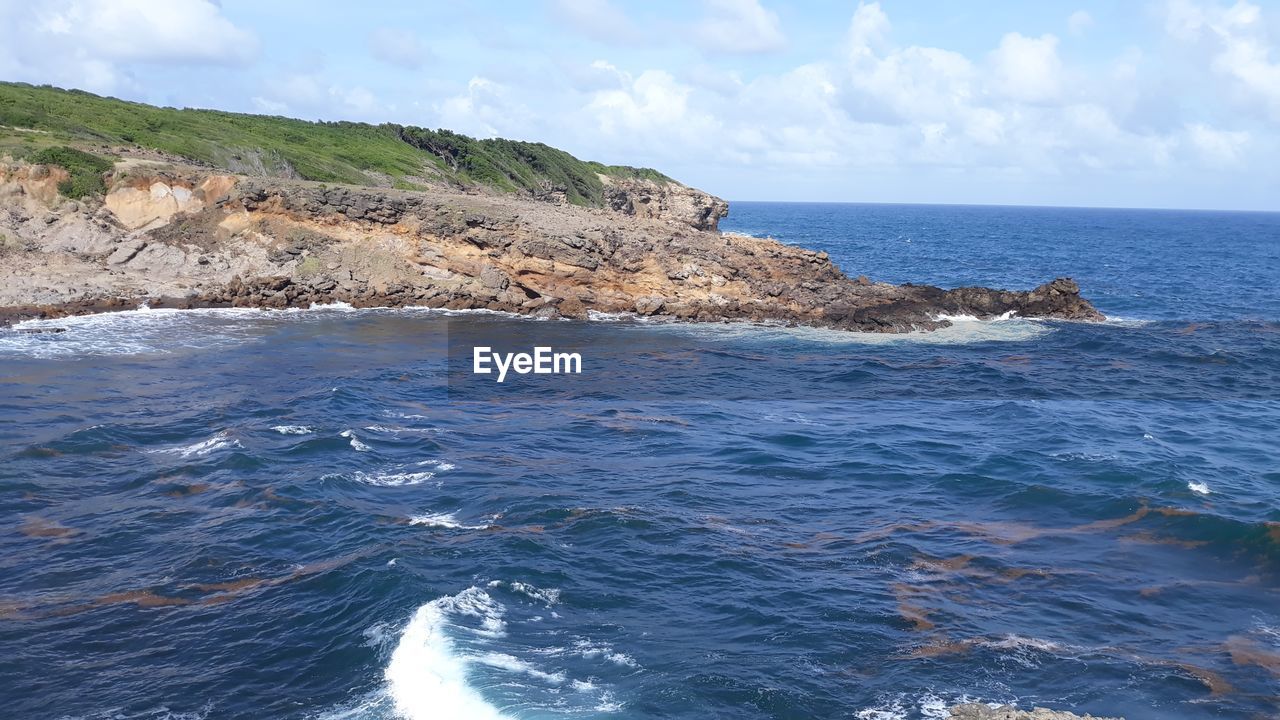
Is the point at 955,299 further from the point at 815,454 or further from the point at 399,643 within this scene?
the point at 399,643

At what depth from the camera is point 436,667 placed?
15.9m

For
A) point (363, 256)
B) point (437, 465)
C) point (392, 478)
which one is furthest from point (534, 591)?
point (363, 256)

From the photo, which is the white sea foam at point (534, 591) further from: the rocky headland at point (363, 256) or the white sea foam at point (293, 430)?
the rocky headland at point (363, 256)

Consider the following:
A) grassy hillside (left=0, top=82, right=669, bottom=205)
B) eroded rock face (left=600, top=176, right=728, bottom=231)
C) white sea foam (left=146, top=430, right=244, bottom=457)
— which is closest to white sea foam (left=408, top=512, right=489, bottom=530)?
white sea foam (left=146, top=430, right=244, bottom=457)

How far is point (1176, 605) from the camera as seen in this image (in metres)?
19.2

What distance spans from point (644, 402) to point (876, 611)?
696 inches

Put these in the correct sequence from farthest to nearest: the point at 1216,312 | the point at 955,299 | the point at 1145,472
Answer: the point at 1216,312
the point at 955,299
the point at 1145,472

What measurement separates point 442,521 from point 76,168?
41878 millimetres

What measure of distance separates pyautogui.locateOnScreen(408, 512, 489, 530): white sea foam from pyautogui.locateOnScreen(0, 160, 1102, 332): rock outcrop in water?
94.9 feet

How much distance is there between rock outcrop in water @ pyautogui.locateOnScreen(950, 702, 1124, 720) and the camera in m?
13.8

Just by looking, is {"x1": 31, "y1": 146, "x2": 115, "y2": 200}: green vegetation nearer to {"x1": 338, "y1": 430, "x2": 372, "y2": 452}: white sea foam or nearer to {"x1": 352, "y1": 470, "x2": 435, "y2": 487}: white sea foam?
{"x1": 338, "y1": 430, "x2": 372, "y2": 452}: white sea foam

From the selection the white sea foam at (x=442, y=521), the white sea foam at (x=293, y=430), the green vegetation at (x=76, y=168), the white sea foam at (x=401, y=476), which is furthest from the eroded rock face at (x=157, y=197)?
the white sea foam at (x=442, y=521)

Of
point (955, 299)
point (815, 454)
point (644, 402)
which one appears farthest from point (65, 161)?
point (955, 299)

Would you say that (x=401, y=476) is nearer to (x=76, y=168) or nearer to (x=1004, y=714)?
(x=1004, y=714)
